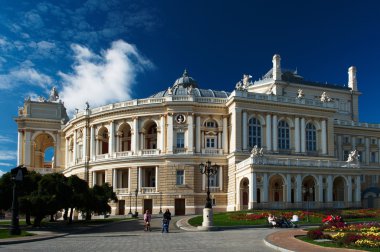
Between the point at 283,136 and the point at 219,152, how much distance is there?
1126 centimetres

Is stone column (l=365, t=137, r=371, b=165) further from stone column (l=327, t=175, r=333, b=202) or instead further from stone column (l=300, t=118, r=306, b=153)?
stone column (l=327, t=175, r=333, b=202)

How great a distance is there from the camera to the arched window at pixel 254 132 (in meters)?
82.6

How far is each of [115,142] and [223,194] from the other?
21.4m

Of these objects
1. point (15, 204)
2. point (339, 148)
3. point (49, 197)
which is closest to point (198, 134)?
point (339, 148)

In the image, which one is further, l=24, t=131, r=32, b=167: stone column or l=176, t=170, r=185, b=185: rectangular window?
l=24, t=131, r=32, b=167: stone column

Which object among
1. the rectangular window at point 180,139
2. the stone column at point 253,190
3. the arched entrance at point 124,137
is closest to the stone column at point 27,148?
the arched entrance at point 124,137

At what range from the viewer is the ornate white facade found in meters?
74.4

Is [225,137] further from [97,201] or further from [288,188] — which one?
[97,201]

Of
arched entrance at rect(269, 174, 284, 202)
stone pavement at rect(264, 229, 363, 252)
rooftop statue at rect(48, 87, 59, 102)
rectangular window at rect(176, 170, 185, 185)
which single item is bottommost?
stone pavement at rect(264, 229, 363, 252)

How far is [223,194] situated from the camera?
82.2 metres

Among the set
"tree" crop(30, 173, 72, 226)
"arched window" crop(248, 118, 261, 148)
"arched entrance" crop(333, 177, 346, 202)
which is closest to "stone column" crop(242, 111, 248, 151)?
"arched window" crop(248, 118, 261, 148)

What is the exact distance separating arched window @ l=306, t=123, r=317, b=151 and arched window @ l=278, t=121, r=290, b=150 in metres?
4.00

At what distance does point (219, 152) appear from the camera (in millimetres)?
83625

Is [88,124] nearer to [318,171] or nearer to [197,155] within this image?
[197,155]
